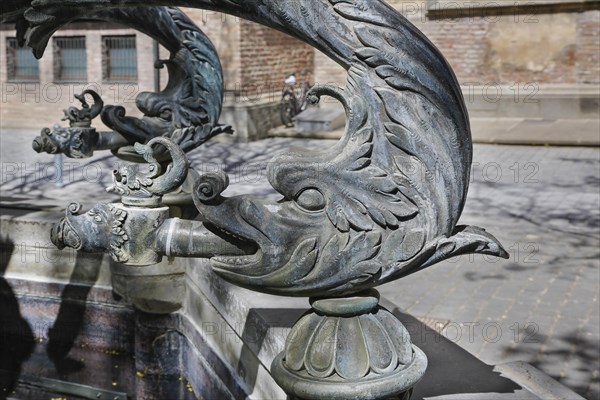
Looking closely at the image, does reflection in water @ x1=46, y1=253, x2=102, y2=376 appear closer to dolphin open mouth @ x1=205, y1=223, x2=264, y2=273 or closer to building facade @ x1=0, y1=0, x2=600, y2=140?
dolphin open mouth @ x1=205, y1=223, x2=264, y2=273

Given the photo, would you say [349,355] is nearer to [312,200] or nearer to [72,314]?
[312,200]

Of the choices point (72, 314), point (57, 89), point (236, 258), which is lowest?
point (72, 314)

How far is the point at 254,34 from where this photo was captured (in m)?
15.5

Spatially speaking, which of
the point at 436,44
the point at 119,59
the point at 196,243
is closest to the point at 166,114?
the point at 196,243

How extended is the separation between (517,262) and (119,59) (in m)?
10.8

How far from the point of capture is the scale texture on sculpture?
202 centimetres

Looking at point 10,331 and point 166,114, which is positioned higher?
point 166,114

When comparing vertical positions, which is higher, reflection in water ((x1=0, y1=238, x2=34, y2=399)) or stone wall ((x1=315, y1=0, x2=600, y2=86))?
stone wall ((x1=315, y1=0, x2=600, y2=86))

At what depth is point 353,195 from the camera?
6.63 ft

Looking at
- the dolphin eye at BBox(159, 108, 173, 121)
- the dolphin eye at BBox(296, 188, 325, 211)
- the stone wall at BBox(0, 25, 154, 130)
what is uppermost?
the dolphin eye at BBox(159, 108, 173, 121)

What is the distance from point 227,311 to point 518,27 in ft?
42.1

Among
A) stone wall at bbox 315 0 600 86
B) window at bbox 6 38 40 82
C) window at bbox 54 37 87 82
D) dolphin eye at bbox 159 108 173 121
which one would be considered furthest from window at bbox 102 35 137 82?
dolphin eye at bbox 159 108 173 121

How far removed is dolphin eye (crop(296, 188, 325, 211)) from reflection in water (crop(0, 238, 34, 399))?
3.16 meters

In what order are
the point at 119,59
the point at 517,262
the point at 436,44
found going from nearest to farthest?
the point at 517,262 → the point at 436,44 → the point at 119,59
